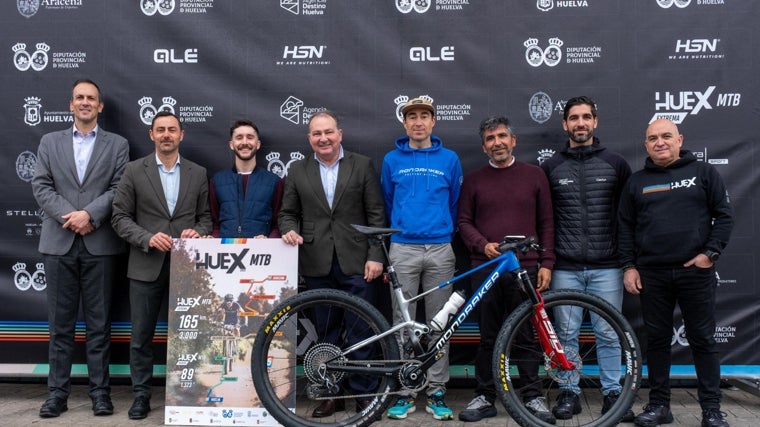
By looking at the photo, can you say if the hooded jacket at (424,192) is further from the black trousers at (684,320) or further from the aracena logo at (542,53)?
the black trousers at (684,320)

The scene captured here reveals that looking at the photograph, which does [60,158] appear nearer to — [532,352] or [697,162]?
[532,352]

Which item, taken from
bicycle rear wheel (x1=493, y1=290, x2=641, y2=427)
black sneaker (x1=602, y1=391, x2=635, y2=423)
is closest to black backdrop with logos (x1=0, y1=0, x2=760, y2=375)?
black sneaker (x1=602, y1=391, x2=635, y2=423)

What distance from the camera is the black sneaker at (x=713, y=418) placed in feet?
11.6

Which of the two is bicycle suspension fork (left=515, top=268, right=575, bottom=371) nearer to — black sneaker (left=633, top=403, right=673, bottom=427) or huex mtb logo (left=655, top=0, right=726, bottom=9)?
black sneaker (left=633, top=403, right=673, bottom=427)

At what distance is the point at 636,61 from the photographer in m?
4.36

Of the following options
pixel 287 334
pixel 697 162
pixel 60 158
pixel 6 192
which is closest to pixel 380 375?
pixel 287 334

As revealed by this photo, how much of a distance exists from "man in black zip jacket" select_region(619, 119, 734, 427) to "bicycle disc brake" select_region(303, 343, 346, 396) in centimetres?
176

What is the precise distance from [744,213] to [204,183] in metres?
3.63

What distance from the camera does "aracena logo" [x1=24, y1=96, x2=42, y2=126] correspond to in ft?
14.9

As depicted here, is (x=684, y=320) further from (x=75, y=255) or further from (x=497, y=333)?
(x=75, y=255)

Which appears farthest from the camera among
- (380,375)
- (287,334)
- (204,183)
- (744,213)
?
(744,213)

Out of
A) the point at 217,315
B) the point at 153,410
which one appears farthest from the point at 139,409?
the point at 217,315

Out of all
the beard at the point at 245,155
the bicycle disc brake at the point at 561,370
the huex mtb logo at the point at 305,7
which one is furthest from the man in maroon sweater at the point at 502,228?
the huex mtb logo at the point at 305,7

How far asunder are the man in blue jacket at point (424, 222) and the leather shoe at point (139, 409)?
1506 millimetres
